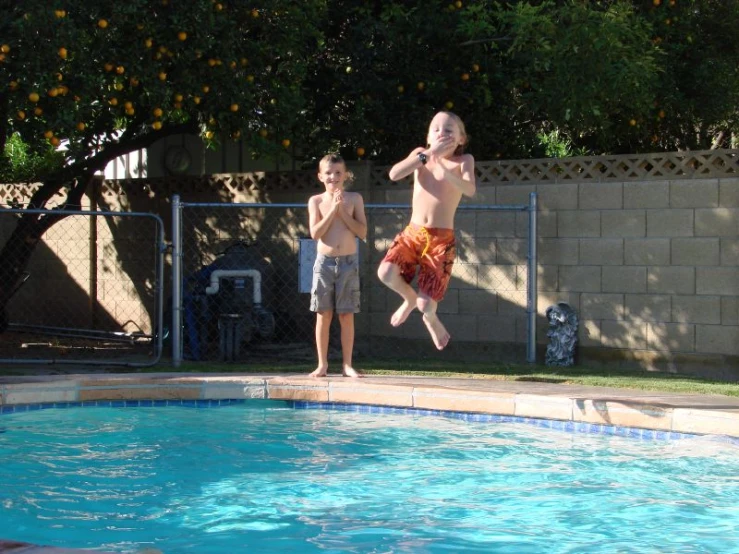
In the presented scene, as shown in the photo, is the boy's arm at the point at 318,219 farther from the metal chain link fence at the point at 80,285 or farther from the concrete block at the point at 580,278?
the metal chain link fence at the point at 80,285

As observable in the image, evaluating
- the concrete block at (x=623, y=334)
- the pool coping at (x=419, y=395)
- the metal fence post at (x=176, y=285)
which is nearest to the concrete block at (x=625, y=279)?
the concrete block at (x=623, y=334)

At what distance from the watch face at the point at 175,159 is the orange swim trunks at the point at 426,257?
769 centimetres

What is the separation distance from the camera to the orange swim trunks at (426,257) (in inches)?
259

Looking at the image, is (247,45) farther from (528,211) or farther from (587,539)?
(587,539)

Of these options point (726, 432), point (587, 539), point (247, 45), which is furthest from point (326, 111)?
point (587, 539)

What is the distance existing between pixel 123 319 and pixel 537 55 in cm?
605

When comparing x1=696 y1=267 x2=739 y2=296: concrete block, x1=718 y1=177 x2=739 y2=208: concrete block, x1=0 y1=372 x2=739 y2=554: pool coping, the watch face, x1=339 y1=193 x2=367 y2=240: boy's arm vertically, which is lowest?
x1=0 y1=372 x2=739 y2=554: pool coping

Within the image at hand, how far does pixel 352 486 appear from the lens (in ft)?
20.1

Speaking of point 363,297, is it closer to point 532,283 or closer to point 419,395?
point 532,283

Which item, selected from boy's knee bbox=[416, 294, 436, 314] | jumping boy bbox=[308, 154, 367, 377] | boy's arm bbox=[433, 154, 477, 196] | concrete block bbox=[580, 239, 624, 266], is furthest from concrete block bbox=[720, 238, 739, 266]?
boy's knee bbox=[416, 294, 436, 314]

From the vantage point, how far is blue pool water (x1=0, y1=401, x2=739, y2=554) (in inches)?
203

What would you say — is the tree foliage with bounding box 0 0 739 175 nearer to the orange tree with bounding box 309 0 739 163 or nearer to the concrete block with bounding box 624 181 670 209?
the orange tree with bounding box 309 0 739 163

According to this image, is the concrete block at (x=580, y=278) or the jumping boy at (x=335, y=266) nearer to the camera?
the jumping boy at (x=335, y=266)

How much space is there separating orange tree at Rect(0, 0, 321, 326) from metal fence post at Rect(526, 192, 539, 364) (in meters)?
2.46
